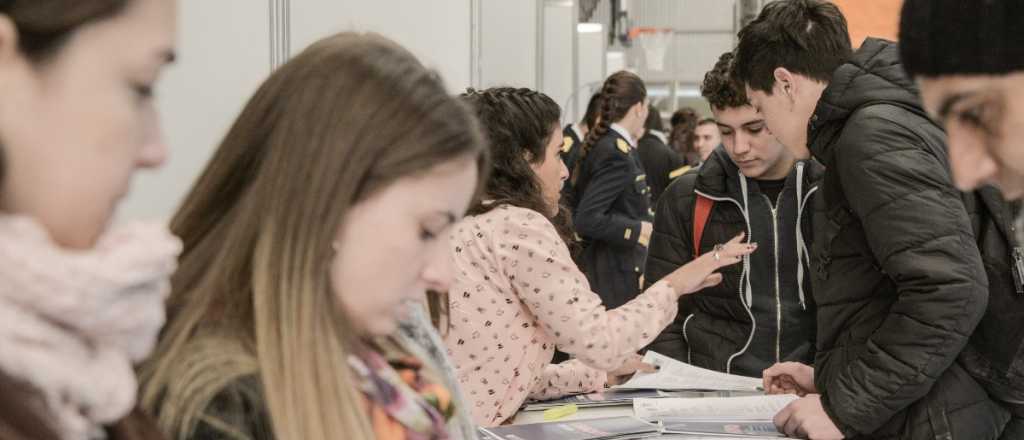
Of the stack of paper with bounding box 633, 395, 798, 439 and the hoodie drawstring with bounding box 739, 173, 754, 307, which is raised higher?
the hoodie drawstring with bounding box 739, 173, 754, 307

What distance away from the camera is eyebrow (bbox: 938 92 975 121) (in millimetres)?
1073

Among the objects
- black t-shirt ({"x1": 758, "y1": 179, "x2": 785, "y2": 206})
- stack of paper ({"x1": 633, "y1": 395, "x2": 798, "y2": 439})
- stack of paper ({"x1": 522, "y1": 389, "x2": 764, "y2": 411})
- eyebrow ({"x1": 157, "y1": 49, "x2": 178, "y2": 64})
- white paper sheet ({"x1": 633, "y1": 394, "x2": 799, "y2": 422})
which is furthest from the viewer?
black t-shirt ({"x1": 758, "y1": 179, "x2": 785, "y2": 206})

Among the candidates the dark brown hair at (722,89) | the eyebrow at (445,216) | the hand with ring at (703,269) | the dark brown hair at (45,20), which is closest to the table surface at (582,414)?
the hand with ring at (703,269)

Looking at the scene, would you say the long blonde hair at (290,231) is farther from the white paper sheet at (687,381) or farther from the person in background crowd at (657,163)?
the person in background crowd at (657,163)

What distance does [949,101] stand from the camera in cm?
109

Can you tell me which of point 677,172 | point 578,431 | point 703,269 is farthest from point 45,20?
point 677,172

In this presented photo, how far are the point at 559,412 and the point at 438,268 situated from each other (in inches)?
49.1

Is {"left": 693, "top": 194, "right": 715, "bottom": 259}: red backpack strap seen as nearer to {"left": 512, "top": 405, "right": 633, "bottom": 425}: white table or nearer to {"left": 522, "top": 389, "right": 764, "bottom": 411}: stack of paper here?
{"left": 522, "top": 389, "right": 764, "bottom": 411}: stack of paper

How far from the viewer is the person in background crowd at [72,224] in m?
0.65

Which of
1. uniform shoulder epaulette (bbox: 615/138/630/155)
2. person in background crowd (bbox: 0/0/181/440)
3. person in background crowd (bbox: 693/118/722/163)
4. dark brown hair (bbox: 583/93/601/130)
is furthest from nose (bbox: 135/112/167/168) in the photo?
person in background crowd (bbox: 693/118/722/163)

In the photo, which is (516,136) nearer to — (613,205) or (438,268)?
(438,268)

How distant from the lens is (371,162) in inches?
43.1

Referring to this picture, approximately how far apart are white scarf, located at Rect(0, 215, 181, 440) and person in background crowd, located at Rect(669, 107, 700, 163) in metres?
8.31

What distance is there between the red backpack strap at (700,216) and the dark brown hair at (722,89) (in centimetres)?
26
